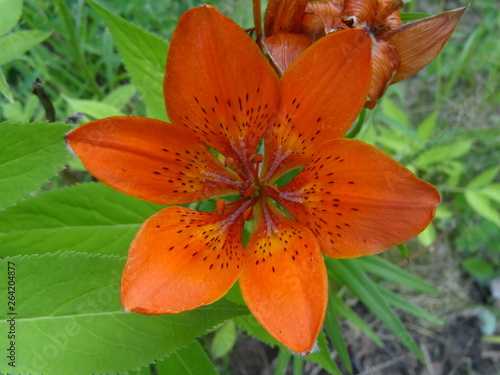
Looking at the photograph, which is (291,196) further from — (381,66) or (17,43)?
(17,43)

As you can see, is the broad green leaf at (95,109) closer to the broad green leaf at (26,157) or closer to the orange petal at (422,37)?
the broad green leaf at (26,157)

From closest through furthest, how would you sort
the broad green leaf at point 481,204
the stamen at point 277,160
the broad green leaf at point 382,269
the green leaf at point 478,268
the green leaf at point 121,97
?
the stamen at point 277,160 < the broad green leaf at point 382,269 < the green leaf at point 121,97 < the broad green leaf at point 481,204 < the green leaf at point 478,268

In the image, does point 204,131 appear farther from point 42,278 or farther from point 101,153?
point 42,278

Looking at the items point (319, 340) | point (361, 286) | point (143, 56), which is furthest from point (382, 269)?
point (143, 56)

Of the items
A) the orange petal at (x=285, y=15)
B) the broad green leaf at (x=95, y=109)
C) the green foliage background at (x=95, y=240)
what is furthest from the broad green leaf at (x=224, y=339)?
the orange petal at (x=285, y=15)

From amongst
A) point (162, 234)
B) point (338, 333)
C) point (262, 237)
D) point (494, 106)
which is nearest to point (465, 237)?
point (494, 106)

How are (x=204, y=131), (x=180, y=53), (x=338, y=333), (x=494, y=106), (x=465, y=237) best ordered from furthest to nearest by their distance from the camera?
(x=494, y=106) → (x=465, y=237) → (x=338, y=333) → (x=204, y=131) → (x=180, y=53)

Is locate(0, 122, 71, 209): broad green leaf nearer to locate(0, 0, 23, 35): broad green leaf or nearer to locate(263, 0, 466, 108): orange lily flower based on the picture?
locate(0, 0, 23, 35): broad green leaf
